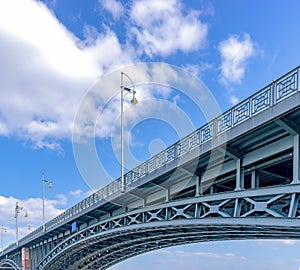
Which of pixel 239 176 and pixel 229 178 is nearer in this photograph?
pixel 239 176

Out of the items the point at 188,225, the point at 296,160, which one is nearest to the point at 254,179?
the point at 296,160

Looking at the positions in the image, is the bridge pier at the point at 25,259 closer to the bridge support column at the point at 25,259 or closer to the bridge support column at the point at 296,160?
the bridge support column at the point at 25,259

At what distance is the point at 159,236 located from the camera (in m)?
25.8

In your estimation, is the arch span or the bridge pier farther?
the bridge pier

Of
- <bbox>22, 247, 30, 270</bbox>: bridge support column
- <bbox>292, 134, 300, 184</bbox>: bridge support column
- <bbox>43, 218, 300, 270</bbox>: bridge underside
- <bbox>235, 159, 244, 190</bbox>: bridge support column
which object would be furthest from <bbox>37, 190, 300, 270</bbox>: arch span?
<bbox>22, 247, 30, 270</bbox>: bridge support column

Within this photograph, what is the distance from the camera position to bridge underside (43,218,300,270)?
13664mm

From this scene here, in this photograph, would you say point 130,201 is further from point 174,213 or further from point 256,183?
point 256,183

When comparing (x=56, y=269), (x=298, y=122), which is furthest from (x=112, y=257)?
(x=298, y=122)

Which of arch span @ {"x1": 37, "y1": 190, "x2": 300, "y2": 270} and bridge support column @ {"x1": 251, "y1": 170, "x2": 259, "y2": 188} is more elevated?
bridge support column @ {"x1": 251, "y1": 170, "x2": 259, "y2": 188}

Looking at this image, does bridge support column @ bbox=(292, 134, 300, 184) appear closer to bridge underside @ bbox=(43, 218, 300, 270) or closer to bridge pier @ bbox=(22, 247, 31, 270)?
bridge underside @ bbox=(43, 218, 300, 270)

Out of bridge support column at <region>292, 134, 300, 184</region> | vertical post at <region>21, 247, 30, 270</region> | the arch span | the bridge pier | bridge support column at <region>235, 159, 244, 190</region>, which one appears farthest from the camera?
vertical post at <region>21, 247, 30, 270</region>

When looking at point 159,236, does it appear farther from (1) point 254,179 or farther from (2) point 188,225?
(1) point 254,179

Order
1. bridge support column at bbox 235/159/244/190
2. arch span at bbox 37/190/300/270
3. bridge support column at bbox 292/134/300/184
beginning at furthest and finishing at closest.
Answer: bridge support column at bbox 235/159/244/190 → arch span at bbox 37/190/300/270 → bridge support column at bbox 292/134/300/184

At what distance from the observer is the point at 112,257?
43.6 m
